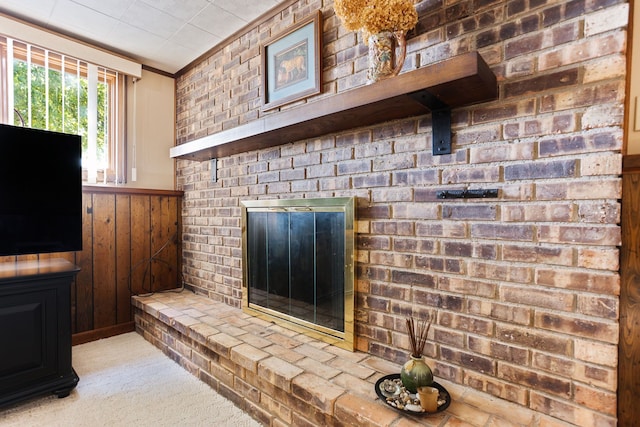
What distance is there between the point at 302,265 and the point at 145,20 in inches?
78.6

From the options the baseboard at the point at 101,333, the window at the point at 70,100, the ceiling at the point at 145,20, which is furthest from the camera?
the baseboard at the point at 101,333

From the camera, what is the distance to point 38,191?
188 centimetres

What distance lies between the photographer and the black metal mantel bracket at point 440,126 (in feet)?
4.20

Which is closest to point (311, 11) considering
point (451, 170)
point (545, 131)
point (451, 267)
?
point (451, 170)

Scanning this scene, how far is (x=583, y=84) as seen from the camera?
1.02 meters

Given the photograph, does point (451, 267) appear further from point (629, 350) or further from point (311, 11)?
point (311, 11)

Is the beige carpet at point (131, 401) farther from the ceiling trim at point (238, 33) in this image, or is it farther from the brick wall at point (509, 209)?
the ceiling trim at point (238, 33)

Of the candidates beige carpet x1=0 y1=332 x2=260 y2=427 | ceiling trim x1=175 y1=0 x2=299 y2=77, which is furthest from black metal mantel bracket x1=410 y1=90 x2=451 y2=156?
beige carpet x1=0 y1=332 x2=260 y2=427

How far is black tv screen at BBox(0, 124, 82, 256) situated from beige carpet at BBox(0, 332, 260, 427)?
82cm

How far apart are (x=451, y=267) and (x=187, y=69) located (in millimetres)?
2822

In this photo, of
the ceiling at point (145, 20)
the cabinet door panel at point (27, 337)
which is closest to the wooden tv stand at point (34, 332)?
the cabinet door panel at point (27, 337)

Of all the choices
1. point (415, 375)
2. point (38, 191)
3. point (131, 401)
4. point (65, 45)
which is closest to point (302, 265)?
point (415, 375)

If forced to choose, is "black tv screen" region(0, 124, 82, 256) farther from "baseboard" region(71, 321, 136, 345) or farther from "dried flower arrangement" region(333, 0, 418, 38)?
"dried flower arrangement" region(333, 0, 418, 38)

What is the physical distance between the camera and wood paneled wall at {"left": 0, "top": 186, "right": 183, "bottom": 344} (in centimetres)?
246
